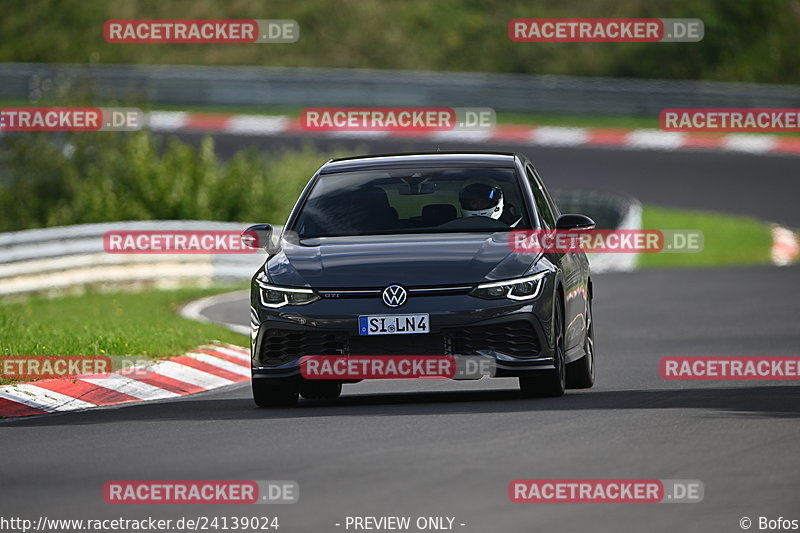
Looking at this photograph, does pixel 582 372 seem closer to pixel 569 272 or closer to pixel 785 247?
pixel 569 272

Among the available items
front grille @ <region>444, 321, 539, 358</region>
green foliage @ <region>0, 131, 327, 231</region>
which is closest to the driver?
front grille @ <region>444, 321, 539, 358</region>

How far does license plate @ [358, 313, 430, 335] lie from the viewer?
1055cm

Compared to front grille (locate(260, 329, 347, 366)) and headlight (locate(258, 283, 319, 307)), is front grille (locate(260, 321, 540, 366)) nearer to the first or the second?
front grille (locate(260, 329, 347, 366))

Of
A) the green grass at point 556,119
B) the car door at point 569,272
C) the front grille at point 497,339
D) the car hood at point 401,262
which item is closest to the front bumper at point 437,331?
the front grille at point 497,339

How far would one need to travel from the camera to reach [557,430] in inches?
372

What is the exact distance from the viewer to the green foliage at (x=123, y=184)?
95.2 ft

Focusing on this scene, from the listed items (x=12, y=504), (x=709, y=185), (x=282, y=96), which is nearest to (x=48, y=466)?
(x=12, y=504)

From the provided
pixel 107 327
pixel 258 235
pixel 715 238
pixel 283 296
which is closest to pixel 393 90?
pixel 715 238

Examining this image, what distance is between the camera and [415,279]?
10.6 meters

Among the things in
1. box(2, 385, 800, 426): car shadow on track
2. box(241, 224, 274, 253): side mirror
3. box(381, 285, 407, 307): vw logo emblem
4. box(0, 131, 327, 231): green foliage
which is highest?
box(0, 131, 327, 231): green foliage

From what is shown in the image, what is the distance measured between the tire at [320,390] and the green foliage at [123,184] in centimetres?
1698

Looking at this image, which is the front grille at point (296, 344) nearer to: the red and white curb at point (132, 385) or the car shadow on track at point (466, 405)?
the car shadow on track at point (466, 405)

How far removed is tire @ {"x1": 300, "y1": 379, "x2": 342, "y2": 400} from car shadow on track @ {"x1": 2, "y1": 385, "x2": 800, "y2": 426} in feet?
0.27

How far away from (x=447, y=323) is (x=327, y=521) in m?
3.70
